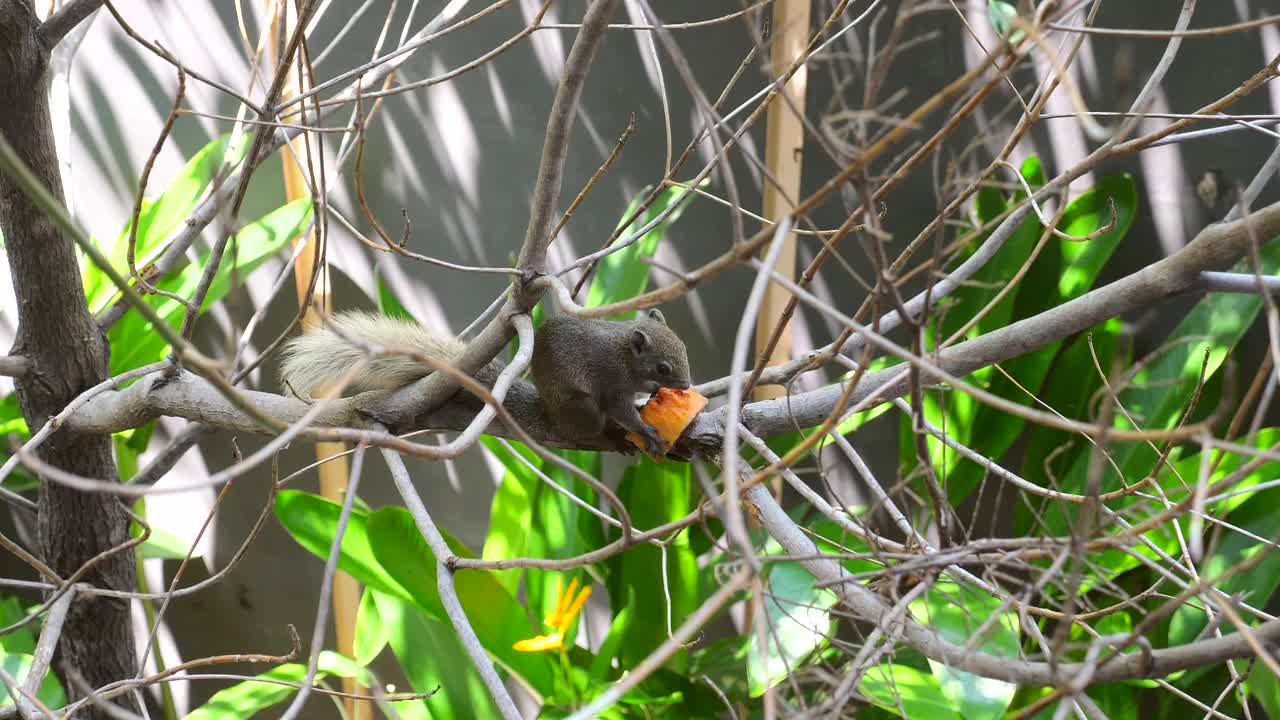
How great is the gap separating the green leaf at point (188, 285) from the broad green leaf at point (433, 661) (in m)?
0.57

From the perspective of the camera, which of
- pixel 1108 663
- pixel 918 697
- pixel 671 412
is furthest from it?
pixel 918 697

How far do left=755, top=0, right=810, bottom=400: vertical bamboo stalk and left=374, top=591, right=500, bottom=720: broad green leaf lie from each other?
Result: 0.76 meters

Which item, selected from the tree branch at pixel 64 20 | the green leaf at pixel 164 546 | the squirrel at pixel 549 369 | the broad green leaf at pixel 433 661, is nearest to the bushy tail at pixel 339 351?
the squirrel at pixel 549 369

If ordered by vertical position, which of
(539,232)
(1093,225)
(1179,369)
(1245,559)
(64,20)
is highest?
(64,20)

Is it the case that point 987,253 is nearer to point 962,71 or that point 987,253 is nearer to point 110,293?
point 962,71

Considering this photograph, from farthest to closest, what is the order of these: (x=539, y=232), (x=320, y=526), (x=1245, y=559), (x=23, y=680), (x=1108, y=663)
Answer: (x=1245, y=559)
(x=320, y=526)
(x=23, y=680)
(x=539, y=232)
(x=1108, y=663)

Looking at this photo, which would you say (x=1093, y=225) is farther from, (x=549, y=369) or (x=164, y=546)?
(x=164, y=546)

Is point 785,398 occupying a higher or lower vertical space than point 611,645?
higher

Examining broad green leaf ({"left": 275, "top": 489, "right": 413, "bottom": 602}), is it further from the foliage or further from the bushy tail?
the bushy tail

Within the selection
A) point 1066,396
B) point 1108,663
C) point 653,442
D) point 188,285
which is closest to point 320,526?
point 188,285

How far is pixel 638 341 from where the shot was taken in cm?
119

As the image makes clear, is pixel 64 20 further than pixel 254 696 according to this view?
No

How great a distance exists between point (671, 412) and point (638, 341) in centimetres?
24

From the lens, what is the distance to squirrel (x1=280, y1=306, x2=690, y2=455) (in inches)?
39.3
